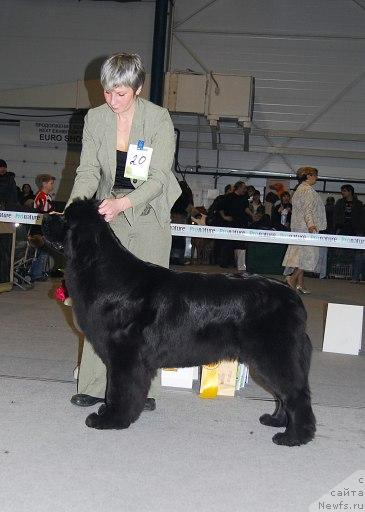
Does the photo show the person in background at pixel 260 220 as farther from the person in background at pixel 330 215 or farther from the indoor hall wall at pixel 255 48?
the indoor hall wall at pixel 255 48

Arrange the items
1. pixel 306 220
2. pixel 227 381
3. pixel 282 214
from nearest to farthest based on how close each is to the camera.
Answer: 1. pixel 227 381
2. pixel 306 220
3. pixel 282 214

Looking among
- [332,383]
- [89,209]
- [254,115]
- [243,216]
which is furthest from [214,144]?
[89,209]

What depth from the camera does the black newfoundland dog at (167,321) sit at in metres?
3.14

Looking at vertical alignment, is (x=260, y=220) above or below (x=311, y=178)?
below

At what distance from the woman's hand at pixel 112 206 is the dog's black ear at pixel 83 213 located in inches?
1.5

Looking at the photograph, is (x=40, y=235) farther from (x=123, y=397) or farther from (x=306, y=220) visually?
(x=123, y=397)

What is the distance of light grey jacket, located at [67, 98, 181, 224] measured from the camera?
3561 millimetres

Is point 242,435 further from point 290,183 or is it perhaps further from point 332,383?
point 290,183

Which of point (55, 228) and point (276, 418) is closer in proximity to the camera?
point (55, 228)

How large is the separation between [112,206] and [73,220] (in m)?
0.20

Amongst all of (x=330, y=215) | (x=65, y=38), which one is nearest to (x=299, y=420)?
(x=330, y=215)

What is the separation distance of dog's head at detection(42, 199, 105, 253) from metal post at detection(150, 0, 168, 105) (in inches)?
510

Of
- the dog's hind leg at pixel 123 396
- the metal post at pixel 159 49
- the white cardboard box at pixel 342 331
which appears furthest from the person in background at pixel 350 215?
the dog's hind leg at pixel 123 396

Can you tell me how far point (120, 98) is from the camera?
338cm
